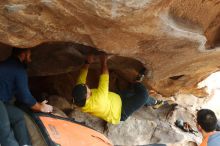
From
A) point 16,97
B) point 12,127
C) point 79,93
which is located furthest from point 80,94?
point 12,127

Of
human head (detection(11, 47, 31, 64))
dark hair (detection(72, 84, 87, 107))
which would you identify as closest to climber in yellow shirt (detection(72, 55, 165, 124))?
dark hair (detection(72, 84, 87, 107))

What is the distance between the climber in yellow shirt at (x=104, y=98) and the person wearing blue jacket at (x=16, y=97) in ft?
2.33

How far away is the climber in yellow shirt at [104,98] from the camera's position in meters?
5.75

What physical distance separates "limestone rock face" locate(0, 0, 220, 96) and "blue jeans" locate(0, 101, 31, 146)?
819 millimetres

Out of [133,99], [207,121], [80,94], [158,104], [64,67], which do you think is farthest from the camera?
[158,104]

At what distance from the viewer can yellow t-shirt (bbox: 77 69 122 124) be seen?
595 cm

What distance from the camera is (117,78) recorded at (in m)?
8.21

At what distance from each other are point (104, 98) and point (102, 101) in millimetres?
59

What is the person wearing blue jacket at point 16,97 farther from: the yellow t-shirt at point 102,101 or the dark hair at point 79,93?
the yellow t-shirt at point 102,101

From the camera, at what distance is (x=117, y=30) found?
467cm

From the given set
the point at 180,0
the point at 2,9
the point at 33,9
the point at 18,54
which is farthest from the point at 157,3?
the point at 18,54

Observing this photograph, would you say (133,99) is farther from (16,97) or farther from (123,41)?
(16,97)

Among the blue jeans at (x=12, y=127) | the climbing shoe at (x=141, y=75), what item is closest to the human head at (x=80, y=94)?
the blue jeans at (x=12, y=127)

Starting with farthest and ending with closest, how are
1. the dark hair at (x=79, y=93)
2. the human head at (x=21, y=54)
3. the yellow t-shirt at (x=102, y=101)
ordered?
the yellow t-shirt at (x=102, y=101)
the dark hair at (x=79, y=93)
the human head at (x=21, y=54)
